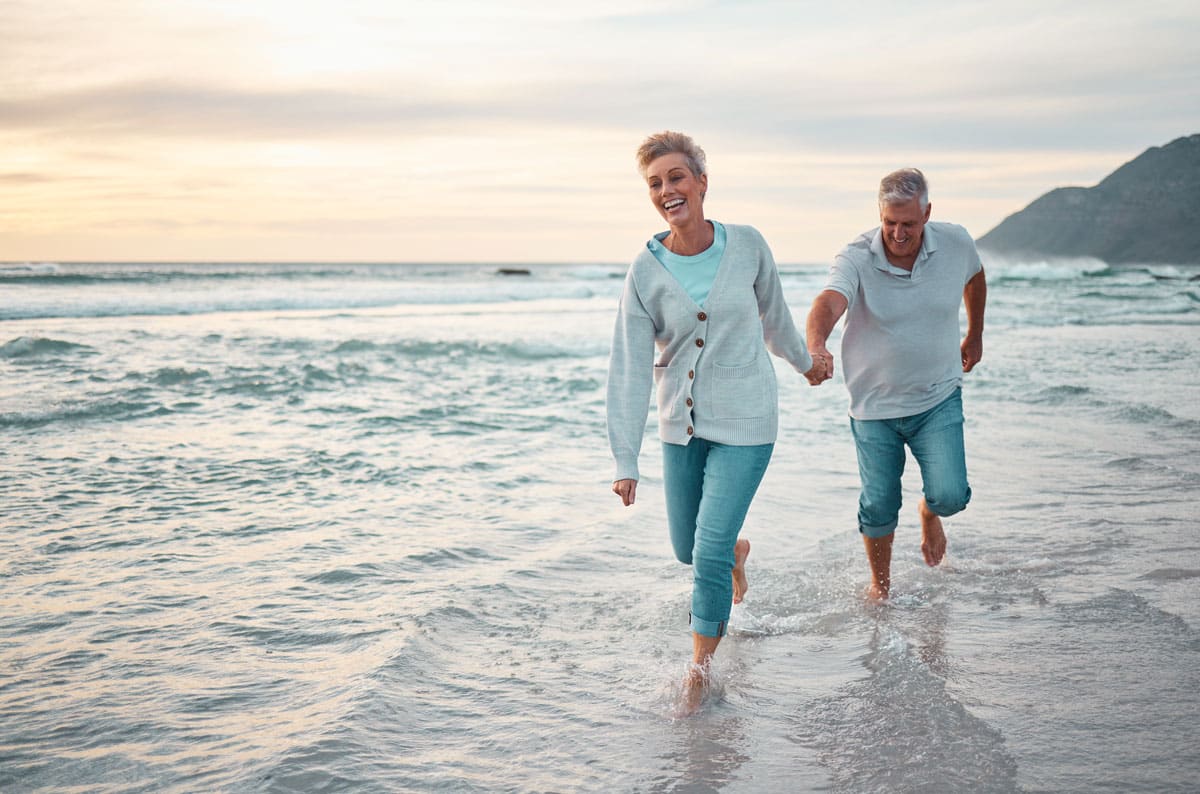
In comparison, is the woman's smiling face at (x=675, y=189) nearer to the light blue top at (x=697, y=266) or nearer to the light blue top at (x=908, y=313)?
the light blue top at (x=697, y=266)

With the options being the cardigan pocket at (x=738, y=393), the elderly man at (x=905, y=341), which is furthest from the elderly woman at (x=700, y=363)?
the elderly man at (x=905, y=341)

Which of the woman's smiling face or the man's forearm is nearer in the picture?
the woman's smiling face

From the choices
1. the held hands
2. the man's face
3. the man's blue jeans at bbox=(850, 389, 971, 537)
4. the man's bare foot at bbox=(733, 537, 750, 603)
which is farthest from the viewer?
the man's bare foot at bbox=(733, 537, 750, 603)

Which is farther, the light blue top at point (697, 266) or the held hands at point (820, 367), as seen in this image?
the held hands at point (820, 367)

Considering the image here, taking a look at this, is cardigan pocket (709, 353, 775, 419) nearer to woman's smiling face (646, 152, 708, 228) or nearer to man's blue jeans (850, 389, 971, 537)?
woman's smiling face (646, 152, 708, 228)

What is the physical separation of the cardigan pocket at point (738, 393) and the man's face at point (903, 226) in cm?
112

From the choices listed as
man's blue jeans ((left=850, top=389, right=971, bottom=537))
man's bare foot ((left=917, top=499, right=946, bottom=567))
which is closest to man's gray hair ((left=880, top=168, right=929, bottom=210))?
man's blue jeans ((left=850, top=389, right=971, bottom=537))

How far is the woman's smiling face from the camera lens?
10.7ft

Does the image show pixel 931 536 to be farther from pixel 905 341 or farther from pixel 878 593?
pixel 905 341

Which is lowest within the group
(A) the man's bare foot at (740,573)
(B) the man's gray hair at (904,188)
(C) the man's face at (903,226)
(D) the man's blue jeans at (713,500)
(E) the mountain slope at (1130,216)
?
(A) the man's bare foot at (740,573)

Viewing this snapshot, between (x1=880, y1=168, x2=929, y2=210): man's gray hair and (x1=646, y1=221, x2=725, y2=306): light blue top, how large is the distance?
3.25 ft

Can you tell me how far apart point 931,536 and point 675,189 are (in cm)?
239

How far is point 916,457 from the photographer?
4180 mm

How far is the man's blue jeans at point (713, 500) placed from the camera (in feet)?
11.0
